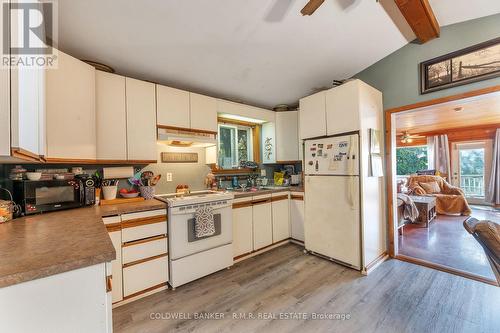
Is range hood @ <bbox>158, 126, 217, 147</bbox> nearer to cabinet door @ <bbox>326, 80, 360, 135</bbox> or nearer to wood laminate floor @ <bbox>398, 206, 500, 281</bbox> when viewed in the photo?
cabinet door @ <bbox>326, 80, 360, 135</bbox>

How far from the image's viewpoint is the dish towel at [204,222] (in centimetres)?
218

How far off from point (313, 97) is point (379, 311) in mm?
2395

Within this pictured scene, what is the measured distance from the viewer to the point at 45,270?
0.71m

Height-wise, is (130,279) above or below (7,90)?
below

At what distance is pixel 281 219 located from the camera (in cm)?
315

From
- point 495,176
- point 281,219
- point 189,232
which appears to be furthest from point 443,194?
point 189,232

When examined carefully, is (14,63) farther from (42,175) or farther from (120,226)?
(120,226)

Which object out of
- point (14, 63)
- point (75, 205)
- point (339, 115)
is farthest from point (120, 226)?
point (339, 115)

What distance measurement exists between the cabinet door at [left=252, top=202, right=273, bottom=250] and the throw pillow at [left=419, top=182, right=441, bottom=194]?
477 cm

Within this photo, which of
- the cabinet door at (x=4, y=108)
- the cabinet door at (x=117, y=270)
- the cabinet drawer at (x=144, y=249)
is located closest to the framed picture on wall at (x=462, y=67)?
the cabinet drawer at (x=144, y=249)

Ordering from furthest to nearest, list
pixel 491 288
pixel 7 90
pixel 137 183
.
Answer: pixel 137 183 → pixel 491 288 → pixel 7 90

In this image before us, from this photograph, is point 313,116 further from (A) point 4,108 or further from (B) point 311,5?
(A) point 4,108

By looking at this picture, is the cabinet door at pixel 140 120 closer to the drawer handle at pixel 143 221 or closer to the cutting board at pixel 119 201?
the cutting board at pixel 119 201

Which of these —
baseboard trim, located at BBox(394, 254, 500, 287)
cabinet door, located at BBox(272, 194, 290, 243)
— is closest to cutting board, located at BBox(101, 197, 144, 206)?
cabinet door, located at BBox(272, 194, 290, 243)
